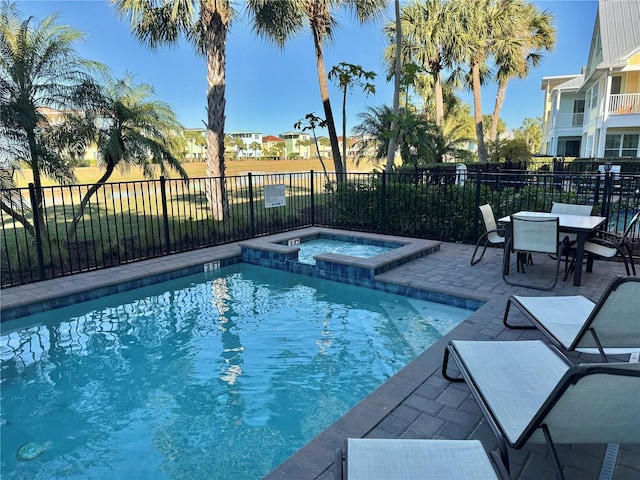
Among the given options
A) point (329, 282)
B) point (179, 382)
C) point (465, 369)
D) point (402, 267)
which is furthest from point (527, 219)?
point (179, 382)

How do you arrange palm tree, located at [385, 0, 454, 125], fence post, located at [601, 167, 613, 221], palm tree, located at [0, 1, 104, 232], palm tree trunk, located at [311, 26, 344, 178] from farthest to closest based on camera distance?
palm tree, located at [385, 0, 454, 125]
palm tree trunk, located at [311, 26, 344, 178]
palm tree, located at [0, 1, 104, 232]
fence post, located at [601, 167, 613, 221]

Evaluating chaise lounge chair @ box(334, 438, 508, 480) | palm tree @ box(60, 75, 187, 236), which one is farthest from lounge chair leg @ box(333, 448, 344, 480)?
palm tree @ box(60, 75, 187, 236)

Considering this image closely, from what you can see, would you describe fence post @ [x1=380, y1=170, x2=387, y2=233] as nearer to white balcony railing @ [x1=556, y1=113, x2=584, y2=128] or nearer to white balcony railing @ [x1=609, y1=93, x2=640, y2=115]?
white balcony railing @ [x1=609, y1=93, x2=640, y2=115]

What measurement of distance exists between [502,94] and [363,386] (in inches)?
937

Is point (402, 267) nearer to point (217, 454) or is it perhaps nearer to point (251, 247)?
point (251, 247)

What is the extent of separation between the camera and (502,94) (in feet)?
75.4

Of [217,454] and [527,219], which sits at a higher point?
[527,219]

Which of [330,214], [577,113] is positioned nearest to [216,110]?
[330,214]

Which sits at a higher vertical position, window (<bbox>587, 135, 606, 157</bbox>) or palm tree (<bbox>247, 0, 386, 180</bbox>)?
palm tree (<bbox>247, 0, 386, 180</bbox>)

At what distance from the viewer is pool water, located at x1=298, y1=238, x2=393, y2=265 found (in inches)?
287

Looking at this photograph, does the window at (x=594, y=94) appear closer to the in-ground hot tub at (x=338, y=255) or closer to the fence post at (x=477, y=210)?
the fence post at (x=477, y=210)

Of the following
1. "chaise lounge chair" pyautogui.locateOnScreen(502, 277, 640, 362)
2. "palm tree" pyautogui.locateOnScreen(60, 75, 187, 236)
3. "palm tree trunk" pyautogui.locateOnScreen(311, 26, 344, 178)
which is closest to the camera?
"chaise lounge chair" pyautogui.locateOnScreen(502, 277, 640, 362)

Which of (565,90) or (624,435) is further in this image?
(565,90)

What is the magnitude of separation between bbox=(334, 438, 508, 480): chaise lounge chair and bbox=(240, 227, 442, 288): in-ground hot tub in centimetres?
395
